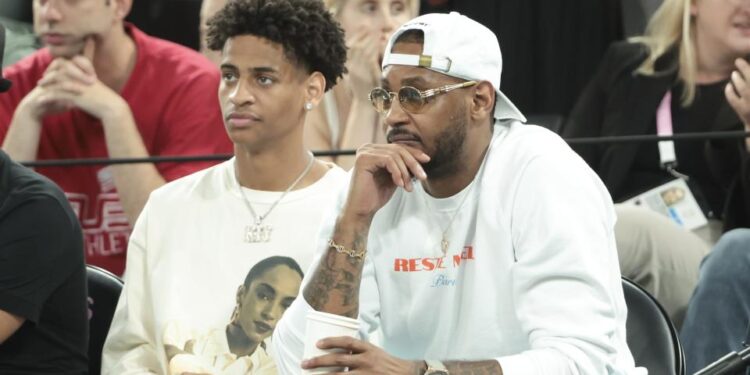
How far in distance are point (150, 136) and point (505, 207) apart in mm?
1814

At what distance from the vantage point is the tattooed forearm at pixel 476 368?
2.48 m

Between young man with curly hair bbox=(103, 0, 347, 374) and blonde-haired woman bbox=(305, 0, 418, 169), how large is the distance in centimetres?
75

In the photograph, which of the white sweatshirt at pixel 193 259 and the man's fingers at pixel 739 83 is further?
the man's fingers at pixel 739 83

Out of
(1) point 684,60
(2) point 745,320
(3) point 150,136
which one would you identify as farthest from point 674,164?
(3) point 150,136

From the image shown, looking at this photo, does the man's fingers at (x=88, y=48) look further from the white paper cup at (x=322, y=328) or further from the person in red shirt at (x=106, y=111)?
the white paper cup at (x=322, y=328)

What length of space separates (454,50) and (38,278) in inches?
44.1

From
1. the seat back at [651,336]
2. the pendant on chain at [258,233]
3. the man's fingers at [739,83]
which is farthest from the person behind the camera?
the man's fingers at [739,83]

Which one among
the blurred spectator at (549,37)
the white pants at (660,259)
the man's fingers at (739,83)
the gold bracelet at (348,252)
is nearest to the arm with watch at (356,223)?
the gold bracelet at (348,252)

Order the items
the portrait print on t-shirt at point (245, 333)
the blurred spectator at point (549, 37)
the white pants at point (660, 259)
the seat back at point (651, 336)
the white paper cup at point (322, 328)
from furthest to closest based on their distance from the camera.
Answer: the blurred spectator at point (549, 37), the white pants at point (660, 259), the portrait print on t-shirt at point (245, 333), the seat back at point (651, 336), the white paper cup at point (322, 328)

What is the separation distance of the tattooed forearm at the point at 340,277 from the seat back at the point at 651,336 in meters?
0.74

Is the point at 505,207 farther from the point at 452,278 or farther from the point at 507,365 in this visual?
the point at 507,365

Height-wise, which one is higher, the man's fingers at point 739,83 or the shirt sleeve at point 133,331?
the man's fingers at point 739,83

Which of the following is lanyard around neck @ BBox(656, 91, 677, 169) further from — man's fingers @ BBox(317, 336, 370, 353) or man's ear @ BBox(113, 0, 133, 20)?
man's fingers @ BBox(317, 336, 370, 353)

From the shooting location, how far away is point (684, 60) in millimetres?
4414
